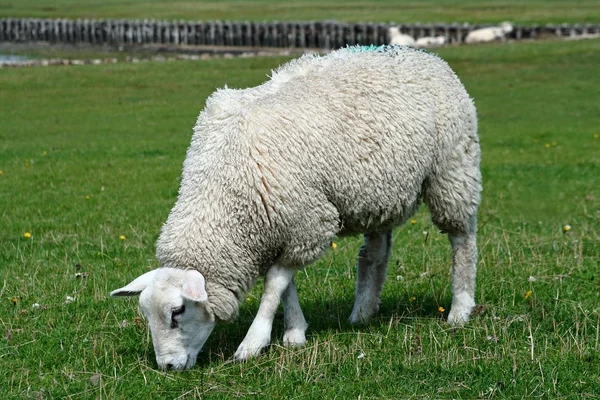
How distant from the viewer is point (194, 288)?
16.1 ft

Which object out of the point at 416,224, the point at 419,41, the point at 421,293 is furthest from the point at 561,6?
the point at 421,293

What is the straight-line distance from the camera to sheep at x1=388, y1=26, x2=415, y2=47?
39000 mm

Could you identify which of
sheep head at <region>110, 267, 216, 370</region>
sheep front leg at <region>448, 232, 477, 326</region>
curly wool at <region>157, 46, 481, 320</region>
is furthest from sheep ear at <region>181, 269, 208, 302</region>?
sheep front leg at <region>448, 232, 477, 326</region>

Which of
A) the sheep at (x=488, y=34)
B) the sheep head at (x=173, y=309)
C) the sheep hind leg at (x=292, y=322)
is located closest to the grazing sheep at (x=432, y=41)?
the sheep at (x=488, y=34)

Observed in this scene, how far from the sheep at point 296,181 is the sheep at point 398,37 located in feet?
109

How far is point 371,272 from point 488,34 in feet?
108

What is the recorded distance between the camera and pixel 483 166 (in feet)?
47.4

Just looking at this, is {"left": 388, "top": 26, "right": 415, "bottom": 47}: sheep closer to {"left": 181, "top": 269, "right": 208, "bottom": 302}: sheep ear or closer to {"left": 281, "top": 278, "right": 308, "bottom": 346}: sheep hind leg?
{"left": 281, "top": 278, "right": 308, "bottom": 346}: sheep hind leg

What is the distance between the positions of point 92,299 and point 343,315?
1886 millimetres

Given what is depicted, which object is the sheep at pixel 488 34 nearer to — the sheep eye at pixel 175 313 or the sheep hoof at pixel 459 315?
the sheep hoof at pixel 459 315

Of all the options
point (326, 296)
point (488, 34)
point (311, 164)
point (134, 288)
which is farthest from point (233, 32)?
point (134, 288)

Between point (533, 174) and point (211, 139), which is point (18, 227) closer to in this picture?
point (211, 139)

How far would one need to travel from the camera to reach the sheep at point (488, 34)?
1464 inches

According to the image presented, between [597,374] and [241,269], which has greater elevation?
[241,269]
